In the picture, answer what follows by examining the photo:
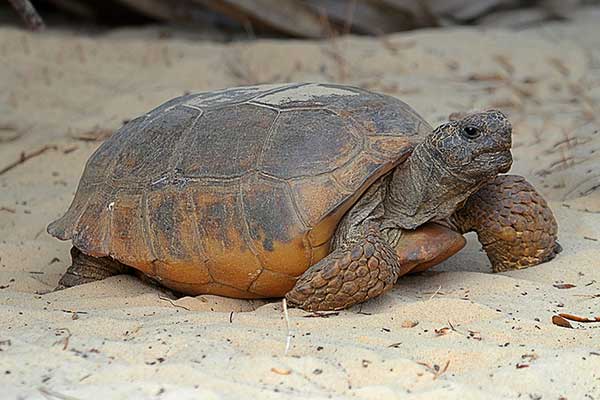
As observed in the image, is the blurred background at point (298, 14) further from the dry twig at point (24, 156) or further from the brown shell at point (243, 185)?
the brown shell at point (243, 185)

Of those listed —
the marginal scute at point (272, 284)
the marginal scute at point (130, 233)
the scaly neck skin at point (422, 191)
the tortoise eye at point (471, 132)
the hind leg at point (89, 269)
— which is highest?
the tortoise eye at point (471, 132)

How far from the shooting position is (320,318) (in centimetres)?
303

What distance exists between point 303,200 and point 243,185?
0.25 meters

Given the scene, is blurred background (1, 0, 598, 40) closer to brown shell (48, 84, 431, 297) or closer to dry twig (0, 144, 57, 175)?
dry twig (0, 144, 57, 175)

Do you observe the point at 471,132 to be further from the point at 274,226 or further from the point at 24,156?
the point at 24,156

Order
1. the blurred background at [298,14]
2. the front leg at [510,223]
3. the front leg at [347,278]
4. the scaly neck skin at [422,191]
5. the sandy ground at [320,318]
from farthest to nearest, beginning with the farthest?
the blurred background at [298,14]
the front leg at [510,223]
the scaly neck skin at [422,191]
the front leg at [347,278]
the sandy ground at [320,318]

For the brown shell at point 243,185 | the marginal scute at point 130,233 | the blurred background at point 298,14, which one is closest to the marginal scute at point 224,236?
the brown shell at point 243,185

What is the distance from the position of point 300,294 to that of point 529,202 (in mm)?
1105

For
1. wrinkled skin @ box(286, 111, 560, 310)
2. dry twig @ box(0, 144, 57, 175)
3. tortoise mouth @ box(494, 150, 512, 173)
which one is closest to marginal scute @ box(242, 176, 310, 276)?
wrinkled skin @ box(286, 111, 560, 310)

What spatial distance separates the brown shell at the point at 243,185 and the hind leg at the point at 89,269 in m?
0.14

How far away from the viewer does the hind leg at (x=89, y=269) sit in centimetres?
373

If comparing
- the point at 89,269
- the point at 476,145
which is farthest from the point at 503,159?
the point at 89,269

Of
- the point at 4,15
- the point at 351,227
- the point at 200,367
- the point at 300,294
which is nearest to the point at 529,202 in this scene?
the point at 351,227

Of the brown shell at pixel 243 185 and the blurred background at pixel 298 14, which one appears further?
the blurred background at pixel 298 14
